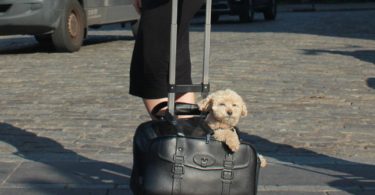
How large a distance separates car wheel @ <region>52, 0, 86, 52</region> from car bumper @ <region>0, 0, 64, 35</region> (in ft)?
1.26

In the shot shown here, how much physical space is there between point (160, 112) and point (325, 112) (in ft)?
12.5

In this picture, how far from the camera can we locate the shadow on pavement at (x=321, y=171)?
5.41 m

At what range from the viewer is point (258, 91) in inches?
371

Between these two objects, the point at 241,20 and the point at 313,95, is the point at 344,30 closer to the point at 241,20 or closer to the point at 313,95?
the point at 241,20

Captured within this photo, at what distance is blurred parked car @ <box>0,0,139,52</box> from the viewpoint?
12883mm

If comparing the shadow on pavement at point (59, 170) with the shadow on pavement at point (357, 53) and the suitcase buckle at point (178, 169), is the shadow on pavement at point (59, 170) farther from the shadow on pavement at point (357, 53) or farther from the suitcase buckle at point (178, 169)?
the shadow on pavement at point (357, 53)

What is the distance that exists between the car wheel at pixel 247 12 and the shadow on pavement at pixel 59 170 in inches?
713

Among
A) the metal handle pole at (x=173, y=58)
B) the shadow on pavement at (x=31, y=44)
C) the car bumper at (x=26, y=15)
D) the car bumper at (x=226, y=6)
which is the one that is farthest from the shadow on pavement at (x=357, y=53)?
the car bumper at (x=226, y=6)

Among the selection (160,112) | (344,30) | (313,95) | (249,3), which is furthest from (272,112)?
(249,3)

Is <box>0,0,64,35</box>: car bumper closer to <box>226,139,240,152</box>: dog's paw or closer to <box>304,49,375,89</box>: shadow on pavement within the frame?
<box>304,49,375,89</box>: shadow on pavement

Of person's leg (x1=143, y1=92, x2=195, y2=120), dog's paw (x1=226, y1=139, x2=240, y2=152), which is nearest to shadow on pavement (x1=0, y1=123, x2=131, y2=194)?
person's leg (x1=143, y1=92, x2=195, y2=120)

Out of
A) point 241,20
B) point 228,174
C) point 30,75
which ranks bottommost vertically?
point 241,20

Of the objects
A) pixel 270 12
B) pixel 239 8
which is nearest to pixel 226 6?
pixel 239 8

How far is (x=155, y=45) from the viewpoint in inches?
177
